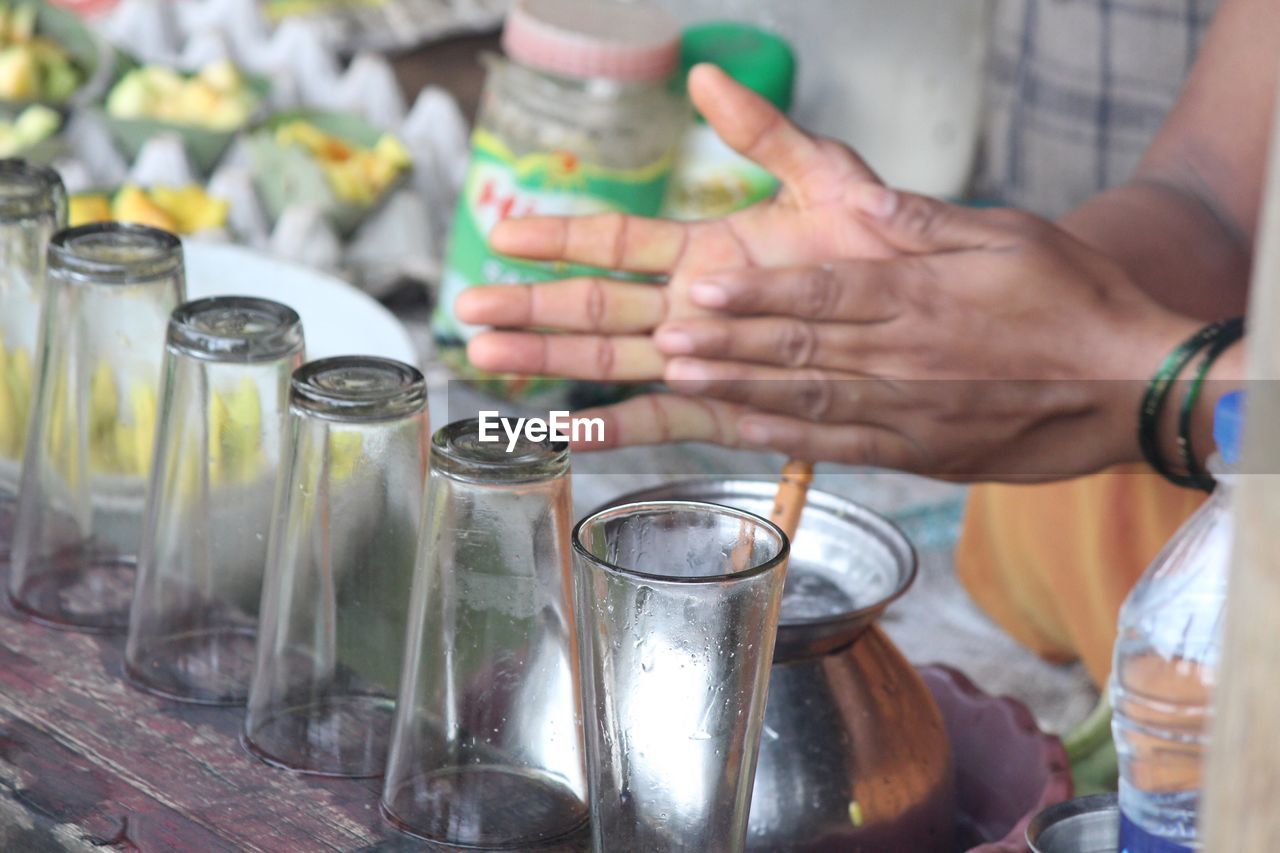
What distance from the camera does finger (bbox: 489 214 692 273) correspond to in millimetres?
903

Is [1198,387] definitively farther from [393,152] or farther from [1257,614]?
[393,152]

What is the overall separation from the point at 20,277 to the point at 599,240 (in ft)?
1.15

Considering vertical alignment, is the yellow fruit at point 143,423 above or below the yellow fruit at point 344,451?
below

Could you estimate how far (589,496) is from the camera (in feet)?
4.10

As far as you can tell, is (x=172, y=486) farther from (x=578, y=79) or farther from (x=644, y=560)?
(x=578, y=79)

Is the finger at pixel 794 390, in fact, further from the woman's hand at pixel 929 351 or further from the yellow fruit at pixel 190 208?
the yellow fruit at pixel 190 208

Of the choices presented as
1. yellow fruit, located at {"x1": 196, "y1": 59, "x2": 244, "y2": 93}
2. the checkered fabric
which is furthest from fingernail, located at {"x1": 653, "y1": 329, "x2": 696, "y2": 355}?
the checkered fabric

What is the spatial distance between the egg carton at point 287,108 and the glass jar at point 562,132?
0.13 meters

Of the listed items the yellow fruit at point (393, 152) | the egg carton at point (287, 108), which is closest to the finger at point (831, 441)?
the egg carton at point (287, 108)

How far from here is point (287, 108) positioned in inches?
61.9

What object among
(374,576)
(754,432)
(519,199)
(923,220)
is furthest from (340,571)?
(519,199)

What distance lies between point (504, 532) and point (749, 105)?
0.46 meters

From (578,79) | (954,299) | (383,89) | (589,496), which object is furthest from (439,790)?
(383,89)

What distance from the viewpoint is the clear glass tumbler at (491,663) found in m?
0.53
